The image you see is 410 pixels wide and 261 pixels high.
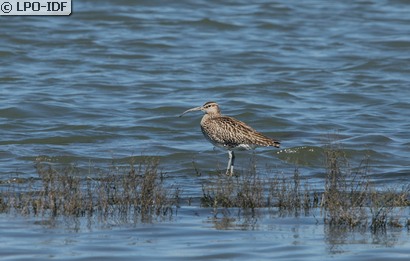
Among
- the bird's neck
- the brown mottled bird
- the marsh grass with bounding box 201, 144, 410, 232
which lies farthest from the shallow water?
the bird's neck

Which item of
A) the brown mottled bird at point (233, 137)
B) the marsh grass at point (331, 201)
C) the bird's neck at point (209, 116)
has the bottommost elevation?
the marsh grass at point (331, 201)

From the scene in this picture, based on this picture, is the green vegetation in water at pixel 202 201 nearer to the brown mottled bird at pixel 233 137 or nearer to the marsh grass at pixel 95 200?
the marsh grass at pixel 95 200

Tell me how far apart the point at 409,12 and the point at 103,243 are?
86.3 ft

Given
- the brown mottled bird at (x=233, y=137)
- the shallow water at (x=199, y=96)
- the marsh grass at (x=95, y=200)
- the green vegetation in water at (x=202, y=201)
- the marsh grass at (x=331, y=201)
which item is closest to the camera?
the shallow water at (x=199, y=96)

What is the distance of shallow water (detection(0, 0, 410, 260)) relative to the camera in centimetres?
973

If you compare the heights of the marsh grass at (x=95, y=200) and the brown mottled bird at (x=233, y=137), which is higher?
the brown mottled bird at (x=233, y=137)

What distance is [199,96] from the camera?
22.0m

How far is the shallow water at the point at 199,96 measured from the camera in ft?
31.9

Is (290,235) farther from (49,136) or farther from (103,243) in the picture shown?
(49,136)

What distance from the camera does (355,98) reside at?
72.7 feet

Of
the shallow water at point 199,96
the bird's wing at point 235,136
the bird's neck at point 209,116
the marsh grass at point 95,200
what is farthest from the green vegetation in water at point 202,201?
the bird's neck at point 209,116

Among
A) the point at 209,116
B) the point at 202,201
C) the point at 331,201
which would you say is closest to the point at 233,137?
the point at 209,116

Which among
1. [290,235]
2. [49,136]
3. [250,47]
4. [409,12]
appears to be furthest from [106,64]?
[290,235]

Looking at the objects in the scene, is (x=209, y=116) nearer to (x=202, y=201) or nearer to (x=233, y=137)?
(x=233, y=137)
